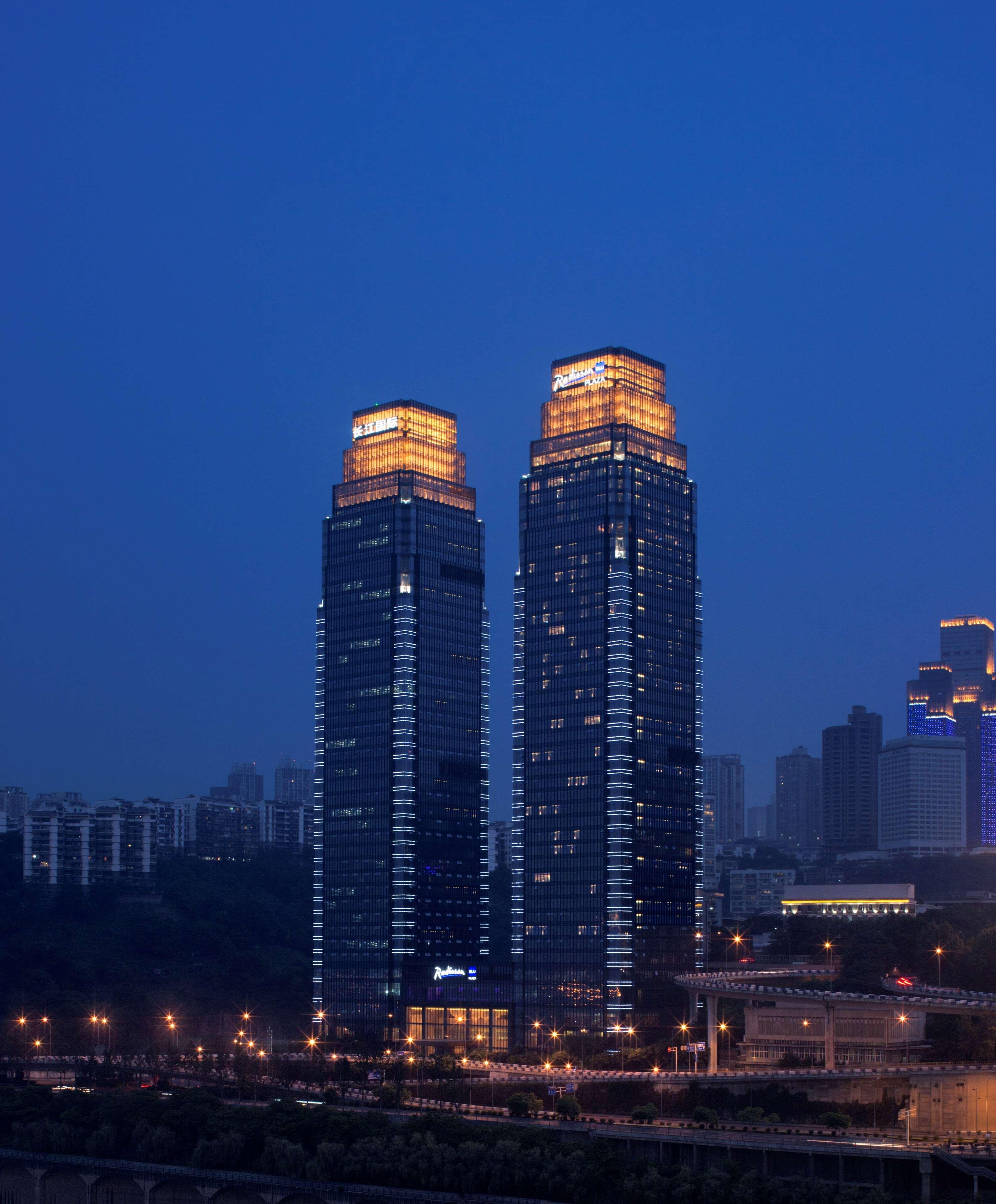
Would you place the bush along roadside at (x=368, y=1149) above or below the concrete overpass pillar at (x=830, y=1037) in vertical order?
below

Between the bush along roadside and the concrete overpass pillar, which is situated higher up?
the concrete overpass pillar

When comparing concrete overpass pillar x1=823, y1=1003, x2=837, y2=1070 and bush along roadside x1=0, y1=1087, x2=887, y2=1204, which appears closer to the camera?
bush along roadside x1=0, y1=1087, x2=887, y2=1204

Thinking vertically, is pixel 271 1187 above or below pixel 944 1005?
below

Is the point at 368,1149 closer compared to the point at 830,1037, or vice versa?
the point at 368,1149

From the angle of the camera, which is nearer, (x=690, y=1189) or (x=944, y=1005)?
(x=690, y=1189)

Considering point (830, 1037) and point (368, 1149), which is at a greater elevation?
point (830, 1037)

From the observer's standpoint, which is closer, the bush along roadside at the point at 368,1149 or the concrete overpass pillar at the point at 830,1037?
the bush along roadside at the point at 368,1149

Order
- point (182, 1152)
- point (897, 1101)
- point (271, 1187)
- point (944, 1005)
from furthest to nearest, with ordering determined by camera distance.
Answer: point (944, 1005)
point (897, 1101)
point (182, 1152)
point (271, 1187)

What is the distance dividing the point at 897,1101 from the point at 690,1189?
49.0m

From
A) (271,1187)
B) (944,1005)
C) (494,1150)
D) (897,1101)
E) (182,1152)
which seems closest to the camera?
(494,1150)

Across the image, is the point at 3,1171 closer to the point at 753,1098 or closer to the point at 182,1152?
the point at 182,1152

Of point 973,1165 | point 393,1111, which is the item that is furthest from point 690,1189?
point 393,1111

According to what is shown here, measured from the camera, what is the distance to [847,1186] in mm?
135500

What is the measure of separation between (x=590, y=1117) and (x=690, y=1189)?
32.9m
